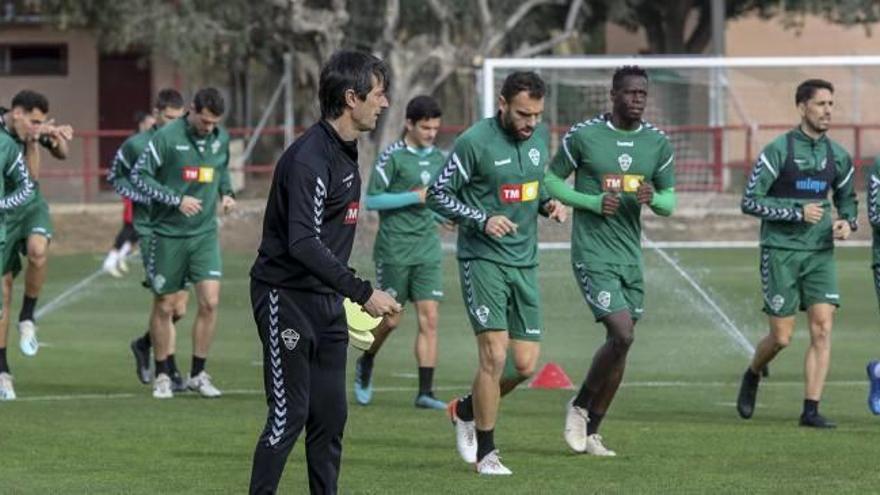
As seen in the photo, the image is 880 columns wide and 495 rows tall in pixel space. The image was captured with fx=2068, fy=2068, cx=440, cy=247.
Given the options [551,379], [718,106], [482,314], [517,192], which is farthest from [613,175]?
→ [718,106]

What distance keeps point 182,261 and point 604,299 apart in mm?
4408

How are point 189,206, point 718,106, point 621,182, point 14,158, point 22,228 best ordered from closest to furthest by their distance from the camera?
1. point 621,182
2. point 14,158
3. point 189,206
4. point 22,228
5. point 718,106

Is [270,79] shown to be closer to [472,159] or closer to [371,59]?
[472,159]

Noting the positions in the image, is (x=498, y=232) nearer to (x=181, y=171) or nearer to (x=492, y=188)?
(x=492, y=188)

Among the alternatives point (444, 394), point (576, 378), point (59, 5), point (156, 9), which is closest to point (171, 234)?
point (444, 394)

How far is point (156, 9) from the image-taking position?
37.3 m

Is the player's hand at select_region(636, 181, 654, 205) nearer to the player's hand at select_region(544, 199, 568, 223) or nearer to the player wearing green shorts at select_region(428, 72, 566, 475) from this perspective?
the player's hand at select_region(544, 199, 568, 223)

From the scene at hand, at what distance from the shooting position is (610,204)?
1179 centimetres

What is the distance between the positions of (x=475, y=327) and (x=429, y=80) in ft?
91.1

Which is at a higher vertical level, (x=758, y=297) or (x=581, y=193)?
(x=581, y=193)

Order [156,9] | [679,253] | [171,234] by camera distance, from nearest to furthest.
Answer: [171,234]
[679,253]
[156,9]

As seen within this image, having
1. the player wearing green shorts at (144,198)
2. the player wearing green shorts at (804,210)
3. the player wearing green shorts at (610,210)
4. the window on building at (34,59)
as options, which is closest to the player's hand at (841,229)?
the player wearing green shorts at (804,210)

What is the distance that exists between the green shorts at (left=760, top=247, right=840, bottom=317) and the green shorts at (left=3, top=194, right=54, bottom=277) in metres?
5.76

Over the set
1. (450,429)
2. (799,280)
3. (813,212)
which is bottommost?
(450,429)
